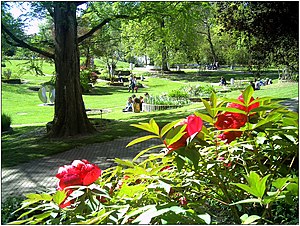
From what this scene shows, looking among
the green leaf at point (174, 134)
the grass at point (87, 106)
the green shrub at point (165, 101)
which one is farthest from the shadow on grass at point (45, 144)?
the green shrub at point (165, 101)

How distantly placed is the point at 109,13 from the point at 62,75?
1487mm

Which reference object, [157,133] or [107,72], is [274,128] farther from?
[107,72]

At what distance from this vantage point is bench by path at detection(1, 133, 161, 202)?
3.56 meters

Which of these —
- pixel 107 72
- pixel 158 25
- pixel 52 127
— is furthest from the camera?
pixel 107 72

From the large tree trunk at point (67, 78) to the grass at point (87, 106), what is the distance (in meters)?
0.32

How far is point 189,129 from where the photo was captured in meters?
0.47

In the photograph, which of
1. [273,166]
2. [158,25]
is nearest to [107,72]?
[158,25]

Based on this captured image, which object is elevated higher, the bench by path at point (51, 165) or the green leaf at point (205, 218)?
the green leaf at point (205, 218)

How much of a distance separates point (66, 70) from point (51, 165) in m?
2.12

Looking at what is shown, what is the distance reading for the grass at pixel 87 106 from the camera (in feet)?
17.2

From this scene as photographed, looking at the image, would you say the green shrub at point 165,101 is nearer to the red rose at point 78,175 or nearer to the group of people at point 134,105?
the group of people at point 134,105

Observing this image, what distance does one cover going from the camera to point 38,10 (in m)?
5.47

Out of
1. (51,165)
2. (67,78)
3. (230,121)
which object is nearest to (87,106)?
(67,78)

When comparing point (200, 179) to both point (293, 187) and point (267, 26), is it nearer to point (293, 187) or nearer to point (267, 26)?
point (293, 187)
